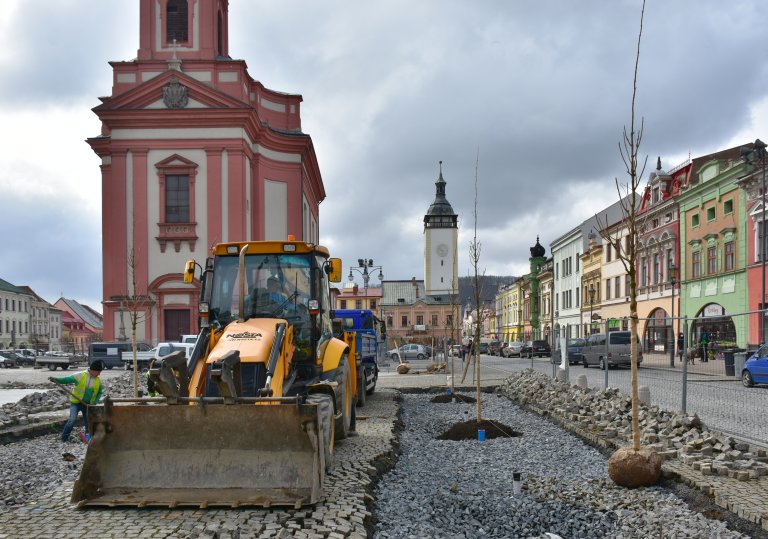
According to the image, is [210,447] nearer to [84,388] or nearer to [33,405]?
[84,388]

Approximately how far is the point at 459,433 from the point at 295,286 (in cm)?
458

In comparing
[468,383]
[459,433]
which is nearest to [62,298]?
[468,383]

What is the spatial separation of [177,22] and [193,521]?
119ft

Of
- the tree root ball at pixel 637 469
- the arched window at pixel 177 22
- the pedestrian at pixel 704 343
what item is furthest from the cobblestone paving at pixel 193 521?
the arched window at pixel 177 22

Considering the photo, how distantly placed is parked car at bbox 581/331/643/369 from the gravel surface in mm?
2910

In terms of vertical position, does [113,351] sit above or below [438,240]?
below

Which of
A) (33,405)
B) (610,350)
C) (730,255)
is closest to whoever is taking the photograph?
(33,405)

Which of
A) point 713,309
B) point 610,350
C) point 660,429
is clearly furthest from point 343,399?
point 713,309

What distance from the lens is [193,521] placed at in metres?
6.15

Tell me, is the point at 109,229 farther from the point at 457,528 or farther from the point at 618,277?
the point at 618,277

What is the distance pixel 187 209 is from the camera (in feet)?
117

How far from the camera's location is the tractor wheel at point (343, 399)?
9633 mm

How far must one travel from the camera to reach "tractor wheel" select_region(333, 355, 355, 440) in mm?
9633

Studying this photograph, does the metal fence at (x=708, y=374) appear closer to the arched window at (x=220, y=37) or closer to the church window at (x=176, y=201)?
the church window at (x=176, y=201)
